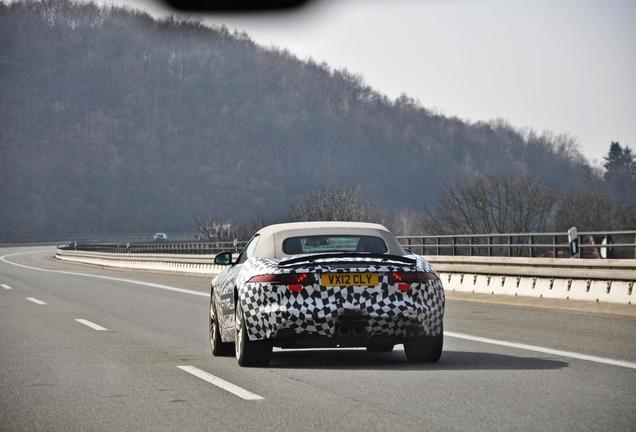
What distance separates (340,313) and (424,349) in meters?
1.21

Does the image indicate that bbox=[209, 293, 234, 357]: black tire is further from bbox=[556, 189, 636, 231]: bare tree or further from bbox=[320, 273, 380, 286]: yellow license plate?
bbox=[556, 189, 636, 231]: bare tree

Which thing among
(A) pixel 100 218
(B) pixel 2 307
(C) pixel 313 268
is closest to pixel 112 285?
(B) pixel 2 307

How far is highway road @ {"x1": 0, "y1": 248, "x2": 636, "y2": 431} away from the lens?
760 centimetres

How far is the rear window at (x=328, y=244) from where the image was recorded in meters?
11.3

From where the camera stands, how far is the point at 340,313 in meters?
10.2

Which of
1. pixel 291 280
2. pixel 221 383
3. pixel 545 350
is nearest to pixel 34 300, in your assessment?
pixel 545 350

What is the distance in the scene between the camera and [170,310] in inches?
826

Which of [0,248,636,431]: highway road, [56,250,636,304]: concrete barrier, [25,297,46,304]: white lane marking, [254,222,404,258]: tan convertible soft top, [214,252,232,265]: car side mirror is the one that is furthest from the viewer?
[25,297,46,304]: white lane marking

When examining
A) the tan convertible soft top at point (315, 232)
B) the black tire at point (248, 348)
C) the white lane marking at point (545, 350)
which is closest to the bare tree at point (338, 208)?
the white lane marking at point (545, 350)

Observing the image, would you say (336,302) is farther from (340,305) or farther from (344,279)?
(344,279)

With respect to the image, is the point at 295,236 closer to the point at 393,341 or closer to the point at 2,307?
the point at 393,341

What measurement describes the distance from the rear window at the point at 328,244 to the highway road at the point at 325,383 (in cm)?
110

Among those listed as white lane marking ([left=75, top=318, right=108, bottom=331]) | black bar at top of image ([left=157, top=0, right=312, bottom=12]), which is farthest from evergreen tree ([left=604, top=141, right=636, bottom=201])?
black bar at top of image ([left=157, top=0, right=312, bottom=12])

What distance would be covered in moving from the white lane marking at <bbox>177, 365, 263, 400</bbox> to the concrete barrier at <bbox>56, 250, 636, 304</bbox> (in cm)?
905
